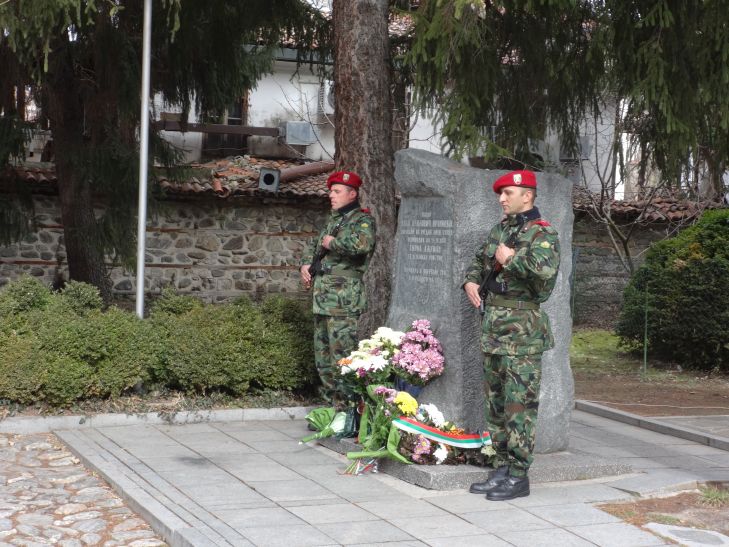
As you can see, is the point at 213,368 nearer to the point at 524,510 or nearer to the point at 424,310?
the point at 424,310

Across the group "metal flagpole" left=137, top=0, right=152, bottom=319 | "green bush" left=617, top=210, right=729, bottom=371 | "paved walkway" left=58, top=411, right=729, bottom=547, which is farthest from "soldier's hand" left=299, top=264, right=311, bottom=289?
"green bush" left=617, top=210, right=729, bottom=371

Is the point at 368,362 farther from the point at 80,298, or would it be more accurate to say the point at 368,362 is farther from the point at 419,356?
the point at 80,298

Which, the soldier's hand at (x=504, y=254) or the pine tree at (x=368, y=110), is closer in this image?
the soldier's hand at (x=504, y=254)

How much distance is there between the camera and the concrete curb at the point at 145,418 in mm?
8109

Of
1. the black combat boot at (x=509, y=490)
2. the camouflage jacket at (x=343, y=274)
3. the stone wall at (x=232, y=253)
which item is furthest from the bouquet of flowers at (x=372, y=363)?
the stone wall at (x=232, y=253)

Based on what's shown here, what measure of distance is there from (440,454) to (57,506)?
242cm

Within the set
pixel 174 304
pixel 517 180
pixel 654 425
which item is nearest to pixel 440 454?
pixel 517 180

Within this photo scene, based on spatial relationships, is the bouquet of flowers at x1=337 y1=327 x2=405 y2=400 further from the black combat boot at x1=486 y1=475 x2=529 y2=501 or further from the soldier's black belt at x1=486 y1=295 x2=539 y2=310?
the black combat boot at x1=486 y1=475 x2=529 y2=501

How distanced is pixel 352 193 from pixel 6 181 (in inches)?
366

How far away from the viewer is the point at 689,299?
539 inches

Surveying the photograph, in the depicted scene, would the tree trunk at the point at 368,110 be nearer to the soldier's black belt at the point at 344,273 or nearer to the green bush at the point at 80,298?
the soldier's black belt at the point at 344,273

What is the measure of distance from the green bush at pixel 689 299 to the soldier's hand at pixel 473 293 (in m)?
7.73

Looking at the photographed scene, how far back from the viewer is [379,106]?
31.9 ft

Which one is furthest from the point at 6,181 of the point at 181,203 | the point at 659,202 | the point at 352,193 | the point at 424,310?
the point at 659,202
